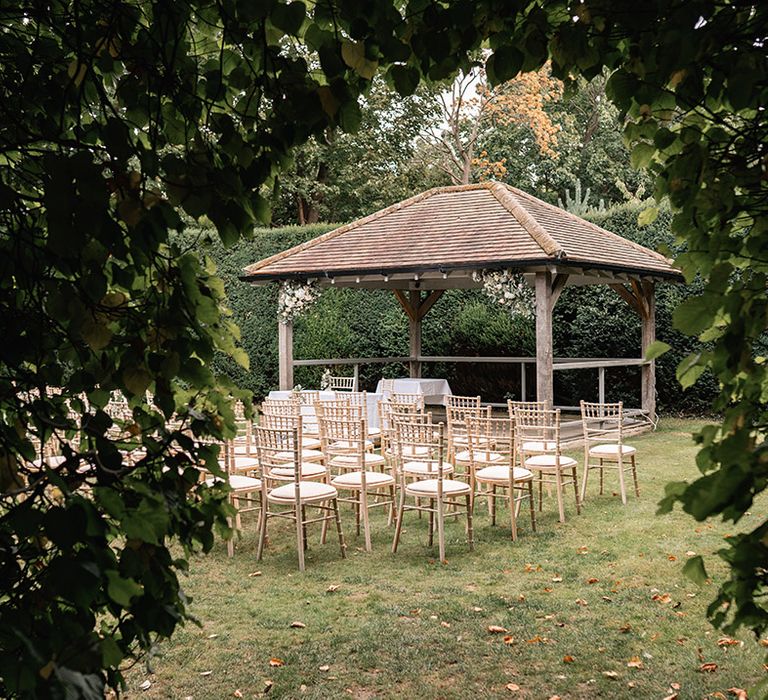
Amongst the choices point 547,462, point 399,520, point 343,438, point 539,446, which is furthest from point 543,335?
point 399,520

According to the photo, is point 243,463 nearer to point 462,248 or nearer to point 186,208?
point 186,208

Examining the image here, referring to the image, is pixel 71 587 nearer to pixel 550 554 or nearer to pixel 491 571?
pixel 491 571

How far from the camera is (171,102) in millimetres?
2768

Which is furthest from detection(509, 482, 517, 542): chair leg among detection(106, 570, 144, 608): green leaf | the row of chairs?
detection(106, 570, 144, 608): green leaf

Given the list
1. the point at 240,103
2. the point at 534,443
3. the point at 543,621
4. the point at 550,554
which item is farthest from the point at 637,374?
the point at 240,103

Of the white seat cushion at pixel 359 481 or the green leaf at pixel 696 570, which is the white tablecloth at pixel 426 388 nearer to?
the white seat cushion at pixel 359 481

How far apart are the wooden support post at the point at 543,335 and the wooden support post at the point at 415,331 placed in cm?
443

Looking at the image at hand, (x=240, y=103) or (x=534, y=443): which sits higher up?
(x=240, y=103)

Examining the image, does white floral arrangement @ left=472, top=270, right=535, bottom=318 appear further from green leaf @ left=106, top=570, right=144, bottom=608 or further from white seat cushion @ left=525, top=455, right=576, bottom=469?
green leaf @ left=106, top=570, right=144, bottom=608

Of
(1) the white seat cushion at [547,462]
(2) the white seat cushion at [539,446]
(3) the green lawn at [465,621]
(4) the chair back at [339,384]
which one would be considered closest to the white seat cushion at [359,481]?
(3) the green lawn at [465,621]

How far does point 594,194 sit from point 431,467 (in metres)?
24.8

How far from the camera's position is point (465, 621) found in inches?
214

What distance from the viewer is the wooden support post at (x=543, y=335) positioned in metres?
12.6

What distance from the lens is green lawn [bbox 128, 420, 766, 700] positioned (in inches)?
178
